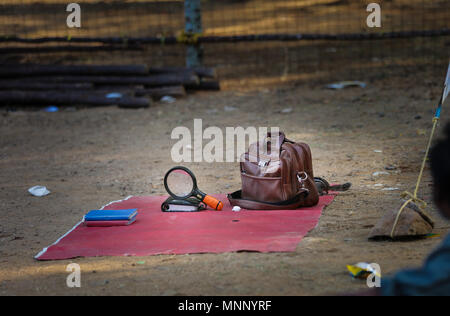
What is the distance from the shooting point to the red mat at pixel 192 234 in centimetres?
330

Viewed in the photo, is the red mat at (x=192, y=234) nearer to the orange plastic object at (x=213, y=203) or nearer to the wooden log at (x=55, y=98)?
the orange plastic object at (x=213, y=203)

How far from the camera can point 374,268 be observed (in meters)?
2.67

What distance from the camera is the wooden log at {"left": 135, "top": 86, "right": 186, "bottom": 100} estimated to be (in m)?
8.90

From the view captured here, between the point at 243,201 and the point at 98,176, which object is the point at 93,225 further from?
the point at 98,176

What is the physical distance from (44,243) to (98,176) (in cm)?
179

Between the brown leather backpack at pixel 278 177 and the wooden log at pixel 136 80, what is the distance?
5114 mm

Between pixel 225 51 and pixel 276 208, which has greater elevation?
pixel 225 51

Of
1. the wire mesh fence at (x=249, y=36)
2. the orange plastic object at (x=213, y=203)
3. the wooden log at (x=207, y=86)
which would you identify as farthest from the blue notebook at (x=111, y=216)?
the wire mesh fence at (x=249, y=36)

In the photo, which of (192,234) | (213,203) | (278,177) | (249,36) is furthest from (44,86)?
(192,234)

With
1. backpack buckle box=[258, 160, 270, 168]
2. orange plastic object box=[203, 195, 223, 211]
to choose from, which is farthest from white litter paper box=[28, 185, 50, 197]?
backpack buckle box=[258, 160, 270, 168]

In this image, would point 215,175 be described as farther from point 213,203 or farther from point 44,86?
point 44,86

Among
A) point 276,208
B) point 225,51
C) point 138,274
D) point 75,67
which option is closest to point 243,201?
point 276,208

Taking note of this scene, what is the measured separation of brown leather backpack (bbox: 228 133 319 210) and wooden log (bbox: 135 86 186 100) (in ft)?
16.2
